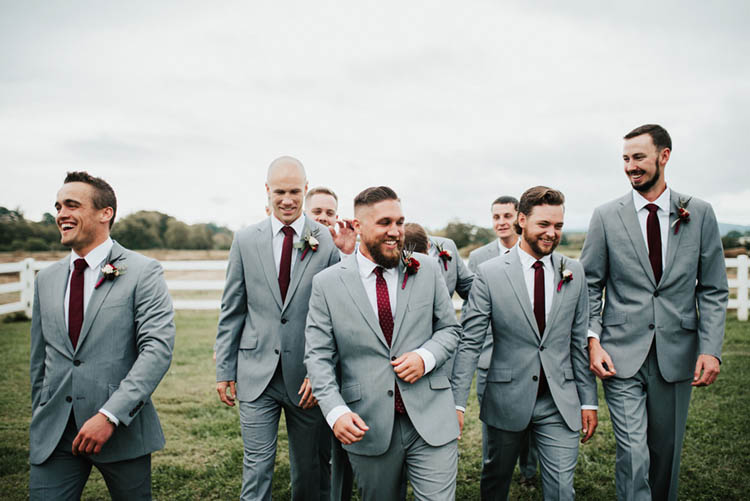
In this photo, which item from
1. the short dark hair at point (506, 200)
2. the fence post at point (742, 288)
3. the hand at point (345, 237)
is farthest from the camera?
the fence post at point (742, 288)

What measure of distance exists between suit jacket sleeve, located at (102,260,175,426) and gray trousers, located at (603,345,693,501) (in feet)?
11.2

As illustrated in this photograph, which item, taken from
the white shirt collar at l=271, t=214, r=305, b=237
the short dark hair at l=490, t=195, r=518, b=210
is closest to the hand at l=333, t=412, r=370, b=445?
the white shirt collar at l=271, t=214, r=305, b=237

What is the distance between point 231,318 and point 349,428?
1.61 metres

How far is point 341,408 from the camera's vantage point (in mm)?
2840

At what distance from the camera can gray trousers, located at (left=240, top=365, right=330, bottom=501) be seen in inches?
144

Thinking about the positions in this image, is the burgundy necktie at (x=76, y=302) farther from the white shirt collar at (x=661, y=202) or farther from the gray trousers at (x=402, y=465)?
the white shirt collar at (x=661, y=202)

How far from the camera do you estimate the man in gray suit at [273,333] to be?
12.2ft

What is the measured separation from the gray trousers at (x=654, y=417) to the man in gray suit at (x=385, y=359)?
161 cm

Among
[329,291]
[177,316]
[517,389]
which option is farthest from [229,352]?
[177,316]

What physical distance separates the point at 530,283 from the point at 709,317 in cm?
156

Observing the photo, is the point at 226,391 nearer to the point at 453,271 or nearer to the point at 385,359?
the point at 385,359

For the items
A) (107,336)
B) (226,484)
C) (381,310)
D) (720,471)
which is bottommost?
(226,484)

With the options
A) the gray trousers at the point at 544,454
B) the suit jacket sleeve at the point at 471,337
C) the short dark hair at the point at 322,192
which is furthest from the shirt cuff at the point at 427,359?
the short dark hair at the point at 322,192

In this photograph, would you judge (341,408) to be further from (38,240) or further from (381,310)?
(38,240)
